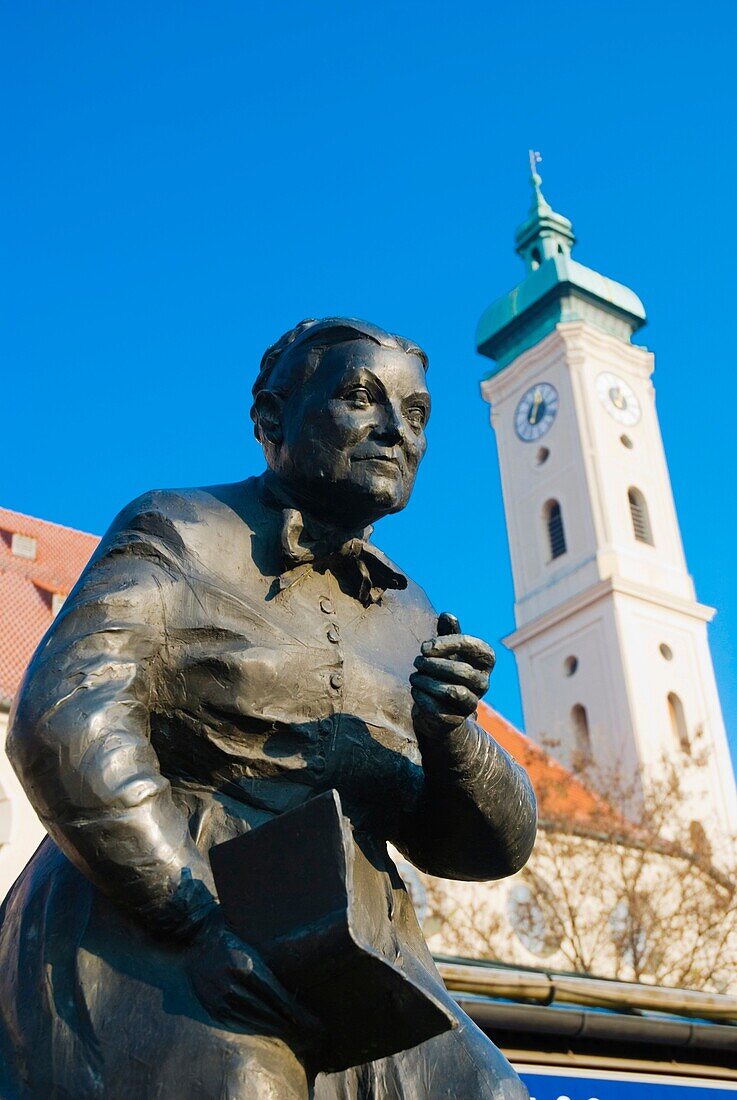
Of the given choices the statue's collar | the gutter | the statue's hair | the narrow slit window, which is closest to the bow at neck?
the statue's collar

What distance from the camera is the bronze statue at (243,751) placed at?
2.18 meters

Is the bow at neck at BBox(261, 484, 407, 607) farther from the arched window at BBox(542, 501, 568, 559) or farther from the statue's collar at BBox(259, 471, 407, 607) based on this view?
the arched window at BBox(542, 501, 568, 559)

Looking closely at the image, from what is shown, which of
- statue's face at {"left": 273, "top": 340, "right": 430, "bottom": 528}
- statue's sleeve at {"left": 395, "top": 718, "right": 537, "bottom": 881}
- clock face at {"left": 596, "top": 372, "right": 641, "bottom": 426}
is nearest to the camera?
statue's sleeve at {"left": 395, "top": 718, "right": 537, "bottom": 881}

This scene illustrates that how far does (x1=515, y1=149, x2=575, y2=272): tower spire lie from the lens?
62.2 metres

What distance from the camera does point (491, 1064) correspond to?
8.13ft

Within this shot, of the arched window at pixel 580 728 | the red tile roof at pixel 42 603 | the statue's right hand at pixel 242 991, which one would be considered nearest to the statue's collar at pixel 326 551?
the statue's right hand at pixel 242 991

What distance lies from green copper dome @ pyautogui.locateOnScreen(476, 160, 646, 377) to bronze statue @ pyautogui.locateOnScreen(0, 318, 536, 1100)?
53579 millimetres

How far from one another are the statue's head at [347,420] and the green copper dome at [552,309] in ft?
176

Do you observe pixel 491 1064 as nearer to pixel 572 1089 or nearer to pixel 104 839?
pixel 104 839

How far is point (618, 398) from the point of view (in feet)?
180

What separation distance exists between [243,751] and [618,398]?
5371 cm

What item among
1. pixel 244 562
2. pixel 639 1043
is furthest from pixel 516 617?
pixel 244 562

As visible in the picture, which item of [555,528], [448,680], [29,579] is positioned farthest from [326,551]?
[555,528]

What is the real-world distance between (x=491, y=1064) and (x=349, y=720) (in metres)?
0.64
